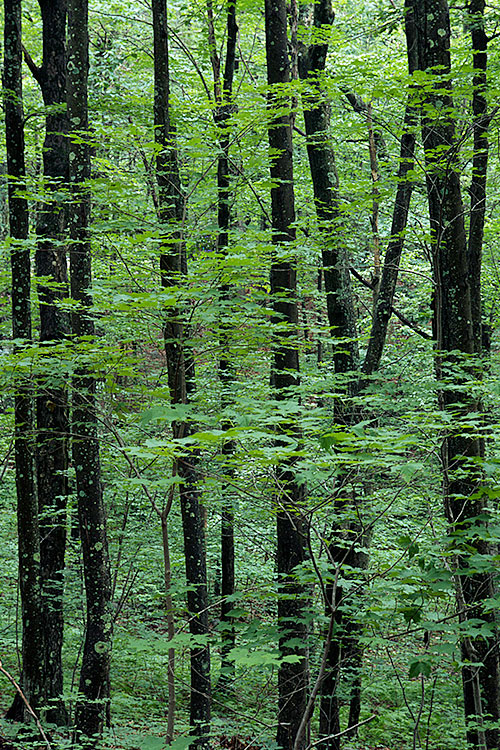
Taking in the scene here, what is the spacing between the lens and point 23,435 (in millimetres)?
6012

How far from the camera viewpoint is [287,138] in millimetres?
5918

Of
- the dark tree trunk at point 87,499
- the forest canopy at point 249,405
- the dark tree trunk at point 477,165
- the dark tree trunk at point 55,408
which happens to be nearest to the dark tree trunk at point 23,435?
the forest canopy at point 249,405

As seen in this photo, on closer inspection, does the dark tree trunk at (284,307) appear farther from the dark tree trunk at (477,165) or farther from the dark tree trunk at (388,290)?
the dark tree trunk at (388,290)

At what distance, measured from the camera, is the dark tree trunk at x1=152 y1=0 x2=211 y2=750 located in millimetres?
4100

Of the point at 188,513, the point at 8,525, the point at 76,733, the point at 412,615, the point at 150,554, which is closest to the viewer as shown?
the point at 412,615

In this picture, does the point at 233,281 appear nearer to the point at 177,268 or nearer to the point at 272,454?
the point at 177,268

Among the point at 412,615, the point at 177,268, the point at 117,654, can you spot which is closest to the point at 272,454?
the point at 412,615

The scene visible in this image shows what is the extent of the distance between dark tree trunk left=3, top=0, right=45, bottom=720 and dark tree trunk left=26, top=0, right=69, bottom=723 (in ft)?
2.81

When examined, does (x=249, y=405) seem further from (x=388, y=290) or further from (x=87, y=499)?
(x=388, y=290)

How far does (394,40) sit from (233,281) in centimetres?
1199

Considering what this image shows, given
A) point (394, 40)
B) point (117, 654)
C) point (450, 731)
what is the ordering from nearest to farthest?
point (450, 731)
point (117, 654)
point (394, 40)

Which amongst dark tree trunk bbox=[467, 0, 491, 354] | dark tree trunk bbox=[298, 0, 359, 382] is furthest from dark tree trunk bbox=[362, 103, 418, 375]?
dark tree trunk bbox=[467, 0, 491, 354]

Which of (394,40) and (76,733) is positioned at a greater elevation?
(394,40)

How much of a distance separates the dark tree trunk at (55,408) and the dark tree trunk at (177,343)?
5.15ft
